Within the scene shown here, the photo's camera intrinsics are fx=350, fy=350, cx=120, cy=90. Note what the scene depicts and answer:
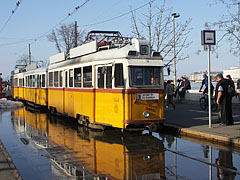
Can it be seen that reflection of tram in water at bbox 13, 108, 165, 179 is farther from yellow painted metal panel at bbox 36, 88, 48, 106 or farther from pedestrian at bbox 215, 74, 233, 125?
yellow painted metal panel at bbox 36, 88, 48, 106

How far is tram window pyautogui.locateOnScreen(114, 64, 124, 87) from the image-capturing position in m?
11.6

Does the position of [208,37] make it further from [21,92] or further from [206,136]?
[21,92]

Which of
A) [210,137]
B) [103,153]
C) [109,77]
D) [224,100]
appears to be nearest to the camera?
[103,153]

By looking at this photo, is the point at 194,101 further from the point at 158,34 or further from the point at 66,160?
the point at 66,160

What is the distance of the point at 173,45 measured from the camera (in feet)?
87.5

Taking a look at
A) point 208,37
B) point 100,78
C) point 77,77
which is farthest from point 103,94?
point 208,37

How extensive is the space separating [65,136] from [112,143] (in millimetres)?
2236

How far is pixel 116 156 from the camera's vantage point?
9.02m

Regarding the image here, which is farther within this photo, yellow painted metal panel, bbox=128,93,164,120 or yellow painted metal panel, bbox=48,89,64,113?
yellow painted metal panel, bbox=48,89,64,113

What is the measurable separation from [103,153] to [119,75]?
3190 millimetres

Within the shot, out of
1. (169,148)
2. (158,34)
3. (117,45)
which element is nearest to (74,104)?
(117,45)

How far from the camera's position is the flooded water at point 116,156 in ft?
23.7

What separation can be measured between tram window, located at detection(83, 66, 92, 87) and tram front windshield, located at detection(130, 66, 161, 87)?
91.6 inches

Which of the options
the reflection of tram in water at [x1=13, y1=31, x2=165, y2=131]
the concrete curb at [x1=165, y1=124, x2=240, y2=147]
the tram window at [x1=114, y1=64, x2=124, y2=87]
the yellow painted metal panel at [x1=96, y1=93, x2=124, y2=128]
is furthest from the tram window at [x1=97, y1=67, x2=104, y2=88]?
the concrete curb at [x1=165, y1=124, x2=240, y2=147]
